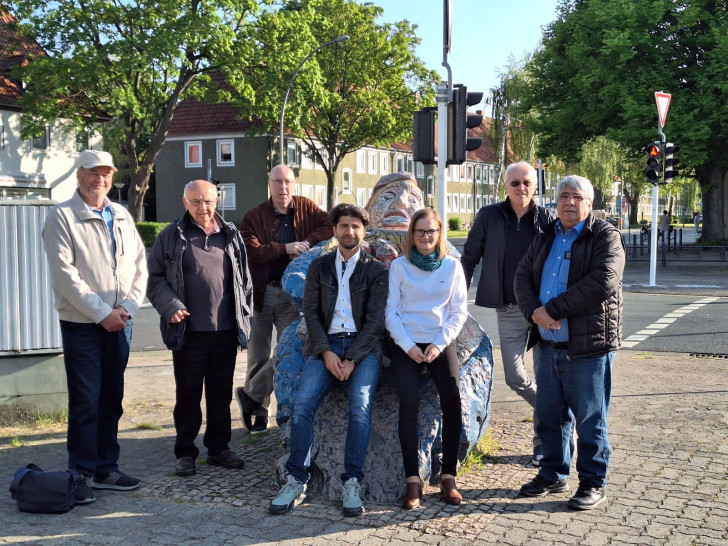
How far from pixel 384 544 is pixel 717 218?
105ft

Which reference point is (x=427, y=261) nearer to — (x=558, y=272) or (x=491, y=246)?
(x=558, y=272)

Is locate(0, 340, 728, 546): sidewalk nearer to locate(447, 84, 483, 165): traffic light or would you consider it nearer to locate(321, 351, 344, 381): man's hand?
locate(321, 351, 344, 381): man's hand

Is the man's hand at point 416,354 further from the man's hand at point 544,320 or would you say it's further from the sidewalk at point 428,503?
the sidewalk at point 428,503

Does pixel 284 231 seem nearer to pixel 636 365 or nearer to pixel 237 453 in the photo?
pixel 237 453

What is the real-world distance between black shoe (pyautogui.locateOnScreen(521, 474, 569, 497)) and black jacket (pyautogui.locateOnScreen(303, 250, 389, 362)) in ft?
4.06

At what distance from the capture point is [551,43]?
110 feet

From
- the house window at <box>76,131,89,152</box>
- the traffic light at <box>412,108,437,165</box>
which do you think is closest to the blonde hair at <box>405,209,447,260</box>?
the traffic light at <box>412,108,437,165</box>

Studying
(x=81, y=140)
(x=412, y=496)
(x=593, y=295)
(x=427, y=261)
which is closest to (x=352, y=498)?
(x=412, y=496)

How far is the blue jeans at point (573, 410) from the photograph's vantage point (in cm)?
494

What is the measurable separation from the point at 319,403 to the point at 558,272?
172cm

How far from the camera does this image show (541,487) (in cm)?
507

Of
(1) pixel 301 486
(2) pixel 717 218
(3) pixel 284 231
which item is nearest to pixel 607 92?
(2) pixel 717 218

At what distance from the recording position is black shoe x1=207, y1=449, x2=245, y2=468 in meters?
5.70

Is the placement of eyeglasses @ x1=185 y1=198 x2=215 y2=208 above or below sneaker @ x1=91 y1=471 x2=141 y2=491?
above
